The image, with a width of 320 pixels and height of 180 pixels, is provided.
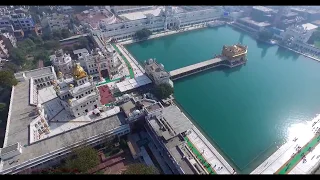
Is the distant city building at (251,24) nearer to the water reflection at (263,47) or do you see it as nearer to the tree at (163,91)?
the water reflection at (263,47)

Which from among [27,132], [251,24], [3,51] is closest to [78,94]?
[27,132]

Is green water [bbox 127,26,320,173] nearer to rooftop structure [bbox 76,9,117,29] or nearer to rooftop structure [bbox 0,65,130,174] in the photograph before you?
rooftop structure [bbox 76,9,117,29]

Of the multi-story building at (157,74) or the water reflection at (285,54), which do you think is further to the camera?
the water reflection at (285,54)

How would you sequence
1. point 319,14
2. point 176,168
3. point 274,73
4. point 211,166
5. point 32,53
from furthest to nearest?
point 319,14 < point 32,53 < point 274,73 < point 211,166 < point 176,168

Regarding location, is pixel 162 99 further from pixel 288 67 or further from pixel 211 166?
pixel 288 67

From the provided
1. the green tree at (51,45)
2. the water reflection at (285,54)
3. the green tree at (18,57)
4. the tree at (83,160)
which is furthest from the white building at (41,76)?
the water reflection at (285,54)

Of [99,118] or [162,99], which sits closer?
[99,118]

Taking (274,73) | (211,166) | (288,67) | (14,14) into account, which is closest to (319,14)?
(288,67)
